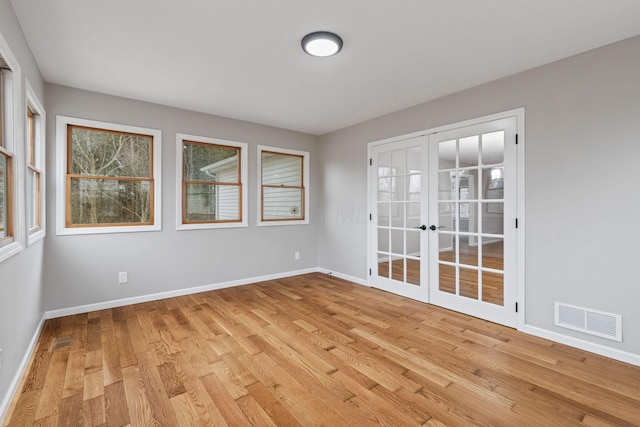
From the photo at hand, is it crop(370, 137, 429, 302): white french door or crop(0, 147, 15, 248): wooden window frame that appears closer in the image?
crop(0, 147, 15, 248): wooden window frame

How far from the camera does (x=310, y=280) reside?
16.2ft

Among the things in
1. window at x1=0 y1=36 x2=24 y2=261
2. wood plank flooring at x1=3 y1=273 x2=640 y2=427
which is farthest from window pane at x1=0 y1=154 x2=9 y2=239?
wood plank flooring at x1=3 y1=273 x2=640 y2=427

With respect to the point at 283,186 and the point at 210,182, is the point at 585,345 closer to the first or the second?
the point at 283,186

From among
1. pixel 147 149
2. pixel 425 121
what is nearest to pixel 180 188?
pixel 147 149

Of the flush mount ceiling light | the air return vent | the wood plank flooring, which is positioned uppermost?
the flush mount ceiling light

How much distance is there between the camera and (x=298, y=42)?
8.19 ft

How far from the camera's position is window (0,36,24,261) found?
2000 millimetres

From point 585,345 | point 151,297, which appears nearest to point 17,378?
point 151,297

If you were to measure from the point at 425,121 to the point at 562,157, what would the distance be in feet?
5.08

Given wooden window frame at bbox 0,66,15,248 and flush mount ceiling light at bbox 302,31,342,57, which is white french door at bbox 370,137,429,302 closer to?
flush mount ceiling light at bbox 302,31,342,57

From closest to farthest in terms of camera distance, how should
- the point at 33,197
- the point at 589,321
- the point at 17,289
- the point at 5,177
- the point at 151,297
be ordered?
the point at 5,177 < the point at 17,289 < the point at 589,321 < the point at 33,197 < the point at 151,297

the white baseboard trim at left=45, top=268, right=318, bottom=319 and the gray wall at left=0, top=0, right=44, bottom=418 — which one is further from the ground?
the gray wall at left=0, top=0, right=44, bottom=418

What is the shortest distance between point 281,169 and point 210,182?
1305 millimetres

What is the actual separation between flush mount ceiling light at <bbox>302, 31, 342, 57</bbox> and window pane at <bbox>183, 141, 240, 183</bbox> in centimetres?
244
